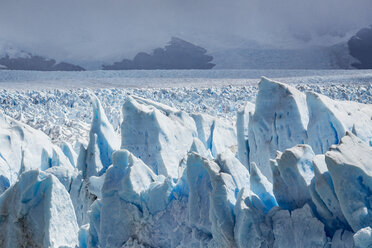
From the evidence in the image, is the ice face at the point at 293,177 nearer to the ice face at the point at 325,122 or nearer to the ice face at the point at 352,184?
the ice face at the point at 352,184

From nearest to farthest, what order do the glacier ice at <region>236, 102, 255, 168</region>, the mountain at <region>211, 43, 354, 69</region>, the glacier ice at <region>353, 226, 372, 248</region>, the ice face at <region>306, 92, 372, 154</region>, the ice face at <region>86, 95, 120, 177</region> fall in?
1. the glacier ice at <region>353, 226, 372, 248</region>
2. the ice face at <region>306, 92, 372, 154</region>
3. the ice face at <region>86, 95, 120, 177</region>
4. the glacier ice at <region>236, 102, 255, 168</region>
5. the mountain at <region>211, 43, 354, 69</region>

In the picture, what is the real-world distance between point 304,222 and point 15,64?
30553mm

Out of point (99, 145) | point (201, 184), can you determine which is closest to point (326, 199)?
point (201, 184)

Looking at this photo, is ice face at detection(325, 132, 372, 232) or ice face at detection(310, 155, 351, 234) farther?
ice face at detection(310, 155, 351, 234)

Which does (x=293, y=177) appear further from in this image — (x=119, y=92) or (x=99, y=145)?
(x=119, y=92)

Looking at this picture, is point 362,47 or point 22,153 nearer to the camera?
point 22,153

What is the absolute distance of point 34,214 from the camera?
3309 mm

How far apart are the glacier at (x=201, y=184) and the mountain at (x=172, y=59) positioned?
964 inches

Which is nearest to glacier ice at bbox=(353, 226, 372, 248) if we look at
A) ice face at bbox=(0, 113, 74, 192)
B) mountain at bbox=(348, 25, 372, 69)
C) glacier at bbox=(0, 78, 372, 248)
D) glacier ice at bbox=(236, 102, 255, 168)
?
glacier at bbox=(0, 78, 372, 248)

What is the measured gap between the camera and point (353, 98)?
10781 mm

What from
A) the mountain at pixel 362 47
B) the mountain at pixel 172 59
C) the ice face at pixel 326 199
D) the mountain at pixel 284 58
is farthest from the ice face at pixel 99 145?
the mountain at pixel 362 47

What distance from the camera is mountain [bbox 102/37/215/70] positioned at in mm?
30422

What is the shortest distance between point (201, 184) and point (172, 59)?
2987 centimetres

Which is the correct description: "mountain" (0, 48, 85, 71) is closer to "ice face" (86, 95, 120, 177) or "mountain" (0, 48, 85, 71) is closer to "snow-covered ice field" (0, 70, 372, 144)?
"snow-covered ice field" (0, 70, 372, 144)
